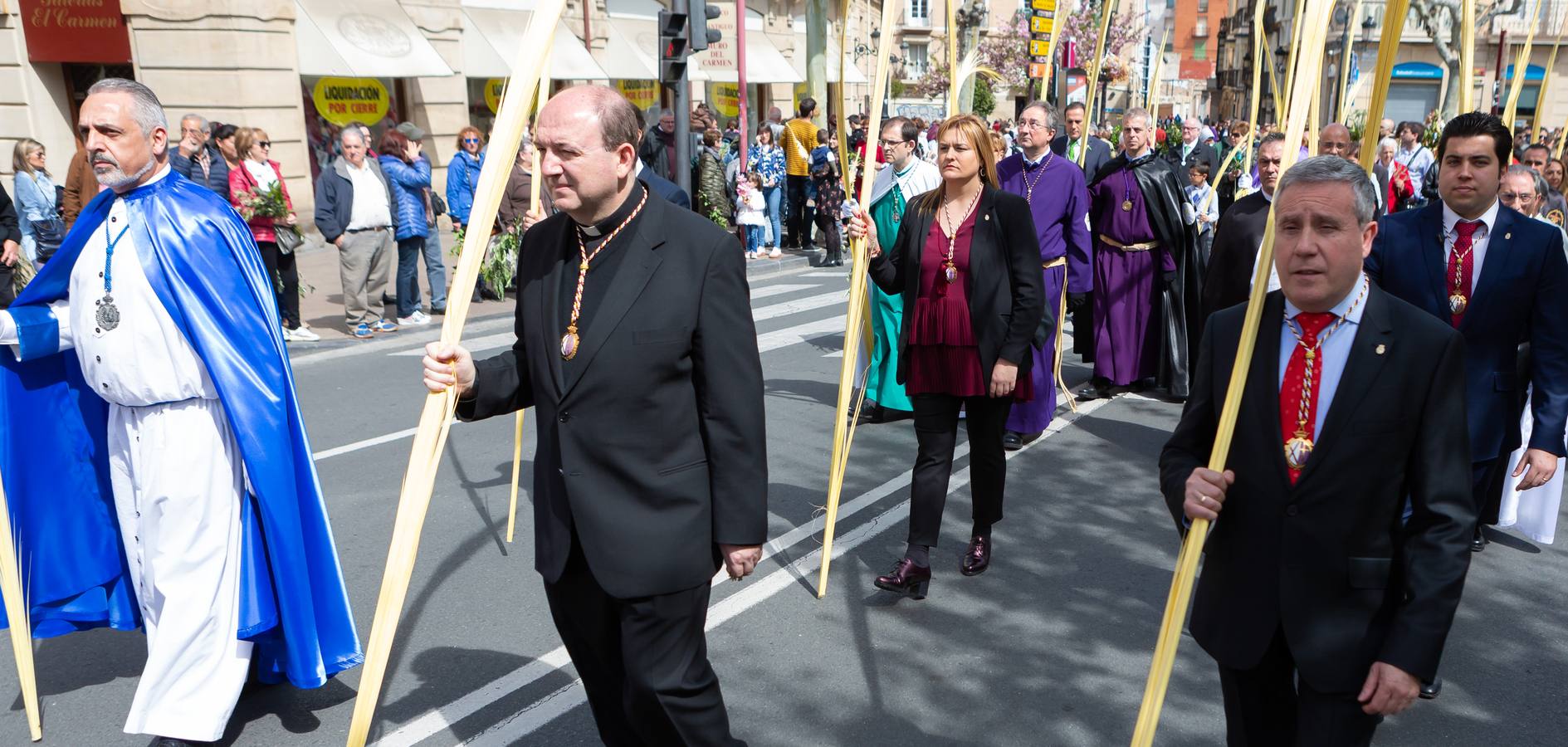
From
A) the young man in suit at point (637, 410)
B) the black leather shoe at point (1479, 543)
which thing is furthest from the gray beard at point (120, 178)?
the black leather shoe at point (1479, 543)

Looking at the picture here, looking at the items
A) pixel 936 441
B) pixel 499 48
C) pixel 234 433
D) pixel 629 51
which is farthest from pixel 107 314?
pixel 629 51

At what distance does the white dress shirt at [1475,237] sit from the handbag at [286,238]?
351 inches

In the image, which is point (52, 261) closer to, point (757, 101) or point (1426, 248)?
point (1426, 248)

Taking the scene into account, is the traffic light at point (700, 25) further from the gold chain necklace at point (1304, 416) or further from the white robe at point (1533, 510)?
the gold chain necklace at point (1304, 416)

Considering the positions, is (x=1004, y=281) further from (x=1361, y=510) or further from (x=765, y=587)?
(x=1361, y=510)

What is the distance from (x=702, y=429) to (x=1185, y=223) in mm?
6292

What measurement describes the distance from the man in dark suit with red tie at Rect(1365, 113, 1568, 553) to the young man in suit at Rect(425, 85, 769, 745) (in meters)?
2.48

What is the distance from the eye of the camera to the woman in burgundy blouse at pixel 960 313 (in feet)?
15.1

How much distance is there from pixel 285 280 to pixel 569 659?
24.7ft

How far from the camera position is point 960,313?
4.63m

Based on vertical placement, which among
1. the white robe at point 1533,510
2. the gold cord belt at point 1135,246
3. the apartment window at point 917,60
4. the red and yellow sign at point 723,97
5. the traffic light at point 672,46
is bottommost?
the white robe at point 1533,510

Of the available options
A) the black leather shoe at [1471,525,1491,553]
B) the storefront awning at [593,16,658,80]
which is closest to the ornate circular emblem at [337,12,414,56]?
the storefront awning at [593,16,658,80]

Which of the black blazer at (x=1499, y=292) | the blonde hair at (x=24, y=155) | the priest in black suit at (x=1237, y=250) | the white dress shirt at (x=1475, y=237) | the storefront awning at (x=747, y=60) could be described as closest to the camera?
the black blazer at (x=1499, y=292)

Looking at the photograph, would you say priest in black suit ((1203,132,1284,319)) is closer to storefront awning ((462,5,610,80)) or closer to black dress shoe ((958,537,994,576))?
black dress shoe ((958,537,994,576))
